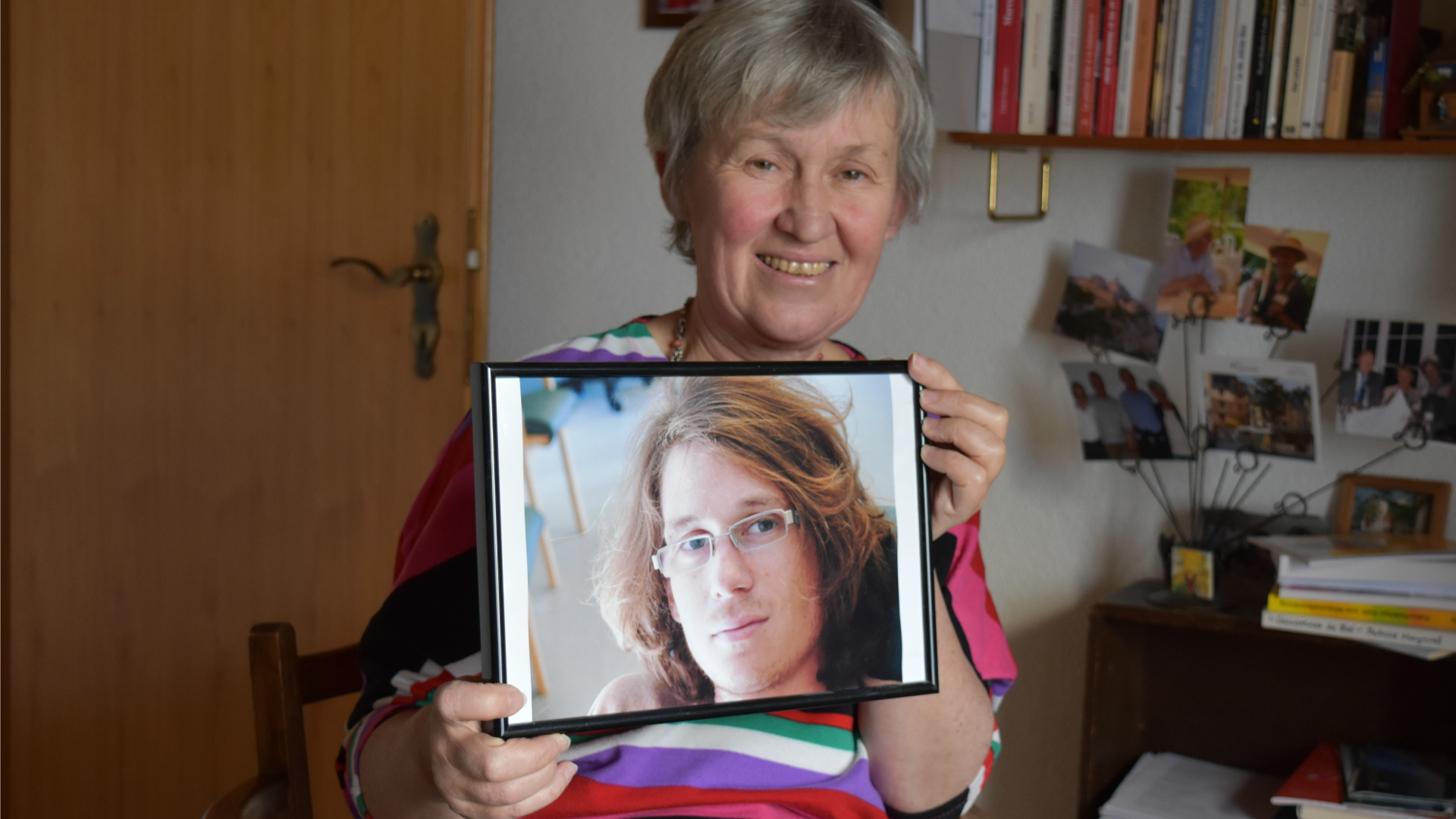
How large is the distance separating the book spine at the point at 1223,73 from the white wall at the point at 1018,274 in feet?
0.45

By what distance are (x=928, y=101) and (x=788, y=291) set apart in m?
0.25

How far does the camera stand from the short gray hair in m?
1.03

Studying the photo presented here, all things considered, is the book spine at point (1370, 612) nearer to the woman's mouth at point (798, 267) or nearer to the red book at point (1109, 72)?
the red book at point (1109, 72)

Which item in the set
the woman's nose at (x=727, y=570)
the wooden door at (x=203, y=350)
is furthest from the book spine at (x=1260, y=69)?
the wooden door at (x=203, y=350)

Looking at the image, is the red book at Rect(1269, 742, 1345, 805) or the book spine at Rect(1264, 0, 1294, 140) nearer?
the red book at Rect(1269, 742, 1345, 805)

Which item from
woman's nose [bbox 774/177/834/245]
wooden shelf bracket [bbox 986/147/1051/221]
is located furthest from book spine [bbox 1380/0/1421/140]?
woman's nose [bbox 774/177/834/245]

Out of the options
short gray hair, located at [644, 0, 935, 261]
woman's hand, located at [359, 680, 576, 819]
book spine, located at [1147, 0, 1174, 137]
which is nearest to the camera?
woman's hand, located at [359, 680, 576, 819]

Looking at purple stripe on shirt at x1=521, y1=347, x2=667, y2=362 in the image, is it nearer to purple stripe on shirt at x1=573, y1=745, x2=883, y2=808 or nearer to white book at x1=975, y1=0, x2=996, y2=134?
purple stripe on shirt at x1=573, y1=745, x2=883, y2=808

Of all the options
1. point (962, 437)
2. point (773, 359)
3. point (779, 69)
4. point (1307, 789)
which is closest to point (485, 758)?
point (962, 437)

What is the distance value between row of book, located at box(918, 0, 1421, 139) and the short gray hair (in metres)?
0.60

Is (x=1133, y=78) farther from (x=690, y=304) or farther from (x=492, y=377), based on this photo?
(x=492, y=377)

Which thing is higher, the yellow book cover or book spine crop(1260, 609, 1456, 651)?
the yellow book cover

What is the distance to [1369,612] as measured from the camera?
4.56 ft

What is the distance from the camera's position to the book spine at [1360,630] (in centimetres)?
136
